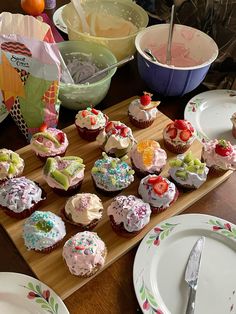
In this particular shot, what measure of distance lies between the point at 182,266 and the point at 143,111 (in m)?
0.45

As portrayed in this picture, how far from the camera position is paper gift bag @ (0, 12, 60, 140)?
2.93 ft

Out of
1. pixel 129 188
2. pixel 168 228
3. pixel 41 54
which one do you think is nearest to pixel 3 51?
pixel 41 54

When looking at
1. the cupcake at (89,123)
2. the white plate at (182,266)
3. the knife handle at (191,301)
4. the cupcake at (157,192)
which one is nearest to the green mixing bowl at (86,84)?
the cupcake at (89,123)

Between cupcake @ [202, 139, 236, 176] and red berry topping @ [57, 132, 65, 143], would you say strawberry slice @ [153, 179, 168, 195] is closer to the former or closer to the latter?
cupcake @ [202, 139, 236, 176]

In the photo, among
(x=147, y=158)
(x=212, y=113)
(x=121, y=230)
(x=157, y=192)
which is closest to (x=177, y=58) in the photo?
(x=212, y=113)

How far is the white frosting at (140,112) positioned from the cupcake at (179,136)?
0.21ft

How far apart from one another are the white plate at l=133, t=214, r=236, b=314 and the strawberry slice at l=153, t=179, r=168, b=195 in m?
0.07

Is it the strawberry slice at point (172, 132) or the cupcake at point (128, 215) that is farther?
the strawberry slice at point (172, 132)

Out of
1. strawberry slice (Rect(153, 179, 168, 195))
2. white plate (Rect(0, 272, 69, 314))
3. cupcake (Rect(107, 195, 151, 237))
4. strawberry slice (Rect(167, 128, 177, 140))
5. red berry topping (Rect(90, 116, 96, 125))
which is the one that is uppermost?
strawberry slice (Rect(167, 128, 177, 140))

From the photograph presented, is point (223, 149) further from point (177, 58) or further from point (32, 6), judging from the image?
point (32, 6)

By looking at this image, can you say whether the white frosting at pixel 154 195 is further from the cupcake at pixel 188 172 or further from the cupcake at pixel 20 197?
the cupcake at pixel 20 197

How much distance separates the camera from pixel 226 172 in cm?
104

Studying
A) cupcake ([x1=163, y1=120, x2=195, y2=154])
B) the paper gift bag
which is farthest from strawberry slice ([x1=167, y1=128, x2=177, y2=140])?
the paper gift bag

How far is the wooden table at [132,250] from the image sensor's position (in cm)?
79
